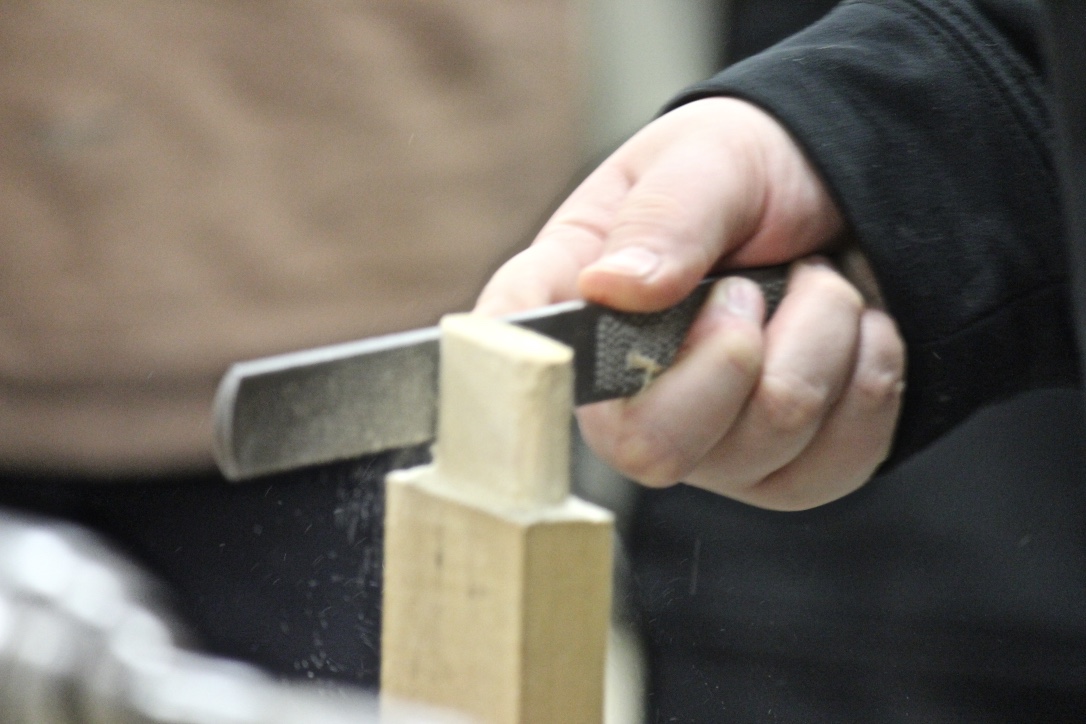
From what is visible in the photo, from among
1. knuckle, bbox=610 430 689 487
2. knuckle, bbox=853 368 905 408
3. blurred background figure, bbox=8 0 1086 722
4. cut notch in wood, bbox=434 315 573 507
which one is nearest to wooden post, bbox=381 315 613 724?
cut notch in wood, bbox=434 315 573 507

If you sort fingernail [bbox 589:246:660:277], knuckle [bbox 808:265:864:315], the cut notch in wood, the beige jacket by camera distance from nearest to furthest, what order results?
the cut notch in wood → fingernail [bbox 589:246:660:277] → knuckle [bbox 808:265:864:315] → the beige jacket

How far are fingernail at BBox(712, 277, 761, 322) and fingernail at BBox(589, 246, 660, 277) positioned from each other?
0.04m

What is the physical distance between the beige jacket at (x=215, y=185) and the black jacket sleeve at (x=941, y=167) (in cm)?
21

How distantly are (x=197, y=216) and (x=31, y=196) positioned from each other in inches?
3.8

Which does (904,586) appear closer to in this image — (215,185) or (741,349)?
(741,349)

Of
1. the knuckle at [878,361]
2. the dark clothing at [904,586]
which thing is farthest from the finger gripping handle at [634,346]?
the dark clothing at [904,586]

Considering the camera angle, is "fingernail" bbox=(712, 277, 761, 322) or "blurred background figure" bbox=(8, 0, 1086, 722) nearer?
"fingernail" bbox=(712, 277, 761, 322)

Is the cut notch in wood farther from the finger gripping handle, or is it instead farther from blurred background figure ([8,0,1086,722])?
blurred background figure ([8,0,1086,722])

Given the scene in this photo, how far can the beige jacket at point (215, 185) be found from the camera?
73cm

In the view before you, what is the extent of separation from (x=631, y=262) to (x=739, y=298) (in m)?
0.08

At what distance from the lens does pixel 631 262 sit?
1.55 feet

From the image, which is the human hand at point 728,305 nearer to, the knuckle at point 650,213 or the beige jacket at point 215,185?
the knuckle at point 650,213

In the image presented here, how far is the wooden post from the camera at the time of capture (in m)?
0.36

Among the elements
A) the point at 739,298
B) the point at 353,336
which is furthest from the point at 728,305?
the point at 353,336
